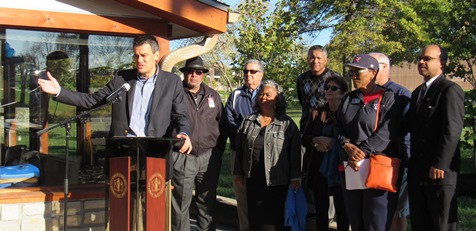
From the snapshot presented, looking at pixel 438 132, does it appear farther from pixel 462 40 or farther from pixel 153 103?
pixel 462 40

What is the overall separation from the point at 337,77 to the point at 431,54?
3.83 ft

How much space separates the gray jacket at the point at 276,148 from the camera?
528cm

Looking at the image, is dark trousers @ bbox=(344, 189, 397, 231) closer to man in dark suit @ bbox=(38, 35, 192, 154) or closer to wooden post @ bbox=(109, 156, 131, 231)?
man in dark suit @ bbox=(38, 35, 192, 154)

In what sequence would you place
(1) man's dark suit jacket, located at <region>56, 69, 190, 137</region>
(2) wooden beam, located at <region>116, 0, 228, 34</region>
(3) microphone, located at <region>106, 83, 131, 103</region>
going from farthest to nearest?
(2) wooden beam, located at <region>116, 0, 228, 34</region> < (1) man's dark suit jacket, located at <region>56, 69, 190, 137</region> < (3) microphone, located at <region>106, 83, 131, 103</region>

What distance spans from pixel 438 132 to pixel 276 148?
152cm

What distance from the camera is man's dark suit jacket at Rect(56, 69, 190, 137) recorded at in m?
4.62

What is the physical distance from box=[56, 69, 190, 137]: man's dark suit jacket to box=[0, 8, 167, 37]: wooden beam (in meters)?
0.95

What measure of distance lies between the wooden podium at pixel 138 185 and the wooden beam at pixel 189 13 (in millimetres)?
1728

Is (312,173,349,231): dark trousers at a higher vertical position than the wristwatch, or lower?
lower

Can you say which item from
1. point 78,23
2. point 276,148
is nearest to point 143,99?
point 78,23

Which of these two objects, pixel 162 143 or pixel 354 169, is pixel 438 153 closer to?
pixel 354 169

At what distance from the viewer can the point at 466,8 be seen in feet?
27.0

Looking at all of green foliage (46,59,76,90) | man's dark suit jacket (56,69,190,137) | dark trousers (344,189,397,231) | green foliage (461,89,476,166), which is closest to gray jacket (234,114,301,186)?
dark trousers (344,189,397,231)

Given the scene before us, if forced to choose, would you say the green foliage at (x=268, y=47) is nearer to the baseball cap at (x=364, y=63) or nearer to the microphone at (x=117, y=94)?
the baseball cap at (x=364, y=63)
